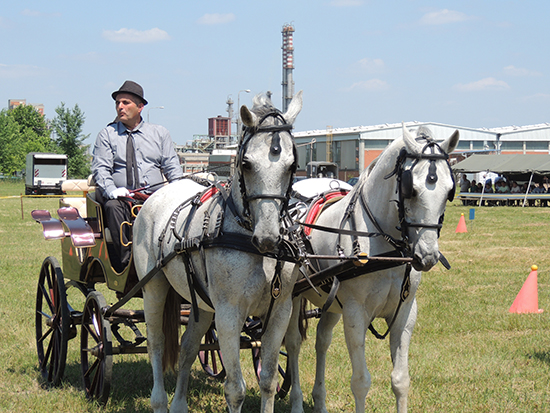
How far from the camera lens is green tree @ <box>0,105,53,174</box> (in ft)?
201

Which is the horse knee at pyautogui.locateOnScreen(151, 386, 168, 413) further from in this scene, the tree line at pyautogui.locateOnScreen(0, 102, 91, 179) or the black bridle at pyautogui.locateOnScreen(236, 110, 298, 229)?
the tree line at pyautogui.locateOnScreen(0, 102, 91, 179)

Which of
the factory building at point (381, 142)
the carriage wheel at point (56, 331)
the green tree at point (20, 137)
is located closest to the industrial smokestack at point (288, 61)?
the factory building at point (381, 142)

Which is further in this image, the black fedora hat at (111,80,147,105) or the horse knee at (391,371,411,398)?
the black fedora hat at (111,80,147,105)

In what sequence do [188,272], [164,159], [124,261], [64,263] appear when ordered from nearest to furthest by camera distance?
[188,272] → [124,261] → [164,159] → [64,263]

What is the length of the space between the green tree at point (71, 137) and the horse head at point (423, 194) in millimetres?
54964

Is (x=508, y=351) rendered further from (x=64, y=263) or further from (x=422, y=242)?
(x=64, y=263)

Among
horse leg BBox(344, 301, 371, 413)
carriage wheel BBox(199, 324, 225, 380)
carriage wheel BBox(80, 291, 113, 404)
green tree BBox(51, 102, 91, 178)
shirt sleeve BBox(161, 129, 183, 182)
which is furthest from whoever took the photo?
green tree BBox(51, 102, 91, 178)

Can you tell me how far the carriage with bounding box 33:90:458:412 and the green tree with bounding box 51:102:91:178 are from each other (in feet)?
174

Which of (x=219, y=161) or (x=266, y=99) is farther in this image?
(x=219, y=161)

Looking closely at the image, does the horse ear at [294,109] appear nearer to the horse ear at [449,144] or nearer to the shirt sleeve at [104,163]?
the horse ear at [449,144]

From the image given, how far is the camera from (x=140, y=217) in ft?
16.8

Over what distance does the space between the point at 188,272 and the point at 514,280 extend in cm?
832

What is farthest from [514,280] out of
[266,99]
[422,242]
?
[266,99]

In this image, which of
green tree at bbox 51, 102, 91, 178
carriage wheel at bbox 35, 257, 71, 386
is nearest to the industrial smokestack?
green tree at bbox 51, 102, 91, 178
